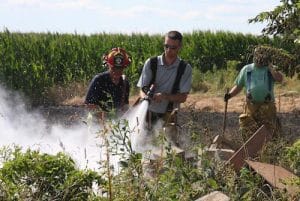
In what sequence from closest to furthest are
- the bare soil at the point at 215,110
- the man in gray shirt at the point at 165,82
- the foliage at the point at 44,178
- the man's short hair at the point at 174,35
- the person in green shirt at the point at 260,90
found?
the foliage at the point at 44,178
the man's short hair at the point at 174,35
the man in gray shirt at the point at 165,82
the person in green shirt at the point at 260,90
the bare soil at the point at 215,110

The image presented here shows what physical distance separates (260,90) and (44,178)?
428cm

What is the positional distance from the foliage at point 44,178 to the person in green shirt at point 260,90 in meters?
3.90

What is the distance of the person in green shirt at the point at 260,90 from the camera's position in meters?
7.24

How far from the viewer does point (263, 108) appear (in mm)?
7359

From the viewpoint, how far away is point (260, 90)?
288 inches

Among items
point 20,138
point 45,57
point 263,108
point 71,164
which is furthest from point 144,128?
point 45,57

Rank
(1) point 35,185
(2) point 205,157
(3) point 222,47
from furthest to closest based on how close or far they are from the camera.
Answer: (3) point 222,47 < (2) point 205,157 < (1) point 35,185

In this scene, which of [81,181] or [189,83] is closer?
[81,181]

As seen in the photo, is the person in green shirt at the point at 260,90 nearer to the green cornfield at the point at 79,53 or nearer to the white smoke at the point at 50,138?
the white smoke at the point at 50,138

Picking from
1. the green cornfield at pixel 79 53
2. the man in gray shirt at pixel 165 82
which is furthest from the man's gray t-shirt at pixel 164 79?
the green cornfield at pixel 79 53

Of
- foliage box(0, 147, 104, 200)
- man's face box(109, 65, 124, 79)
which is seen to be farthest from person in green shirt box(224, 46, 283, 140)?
foliage box(0, 147, 104, 200)

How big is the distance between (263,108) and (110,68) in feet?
6.74

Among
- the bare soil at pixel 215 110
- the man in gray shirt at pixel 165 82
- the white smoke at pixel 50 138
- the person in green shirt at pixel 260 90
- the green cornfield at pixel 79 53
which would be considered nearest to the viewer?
the man in gray shirt at pixel 165 82

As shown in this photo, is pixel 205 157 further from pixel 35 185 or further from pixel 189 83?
pixel 189 83
